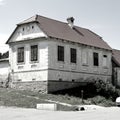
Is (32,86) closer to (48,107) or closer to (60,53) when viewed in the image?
(60,53)

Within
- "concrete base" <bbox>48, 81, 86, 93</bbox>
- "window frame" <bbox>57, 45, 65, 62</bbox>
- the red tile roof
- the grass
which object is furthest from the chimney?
the grass

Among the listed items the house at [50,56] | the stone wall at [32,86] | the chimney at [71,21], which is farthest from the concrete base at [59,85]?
the chimney at [71,21]

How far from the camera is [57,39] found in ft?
128

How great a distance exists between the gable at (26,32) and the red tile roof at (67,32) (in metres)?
0.47

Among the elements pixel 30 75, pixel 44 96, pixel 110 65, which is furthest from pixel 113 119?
pixel 110 65

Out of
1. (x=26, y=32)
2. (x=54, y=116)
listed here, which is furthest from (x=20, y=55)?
(x=54, y=116)

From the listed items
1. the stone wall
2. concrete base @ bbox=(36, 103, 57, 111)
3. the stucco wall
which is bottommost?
concrete base @ bbox=(36, 103, 57, 111)

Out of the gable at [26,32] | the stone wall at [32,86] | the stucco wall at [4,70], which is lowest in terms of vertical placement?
the stone wall at [32,86]

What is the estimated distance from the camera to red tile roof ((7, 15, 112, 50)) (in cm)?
3969

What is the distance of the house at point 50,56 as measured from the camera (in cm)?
3831

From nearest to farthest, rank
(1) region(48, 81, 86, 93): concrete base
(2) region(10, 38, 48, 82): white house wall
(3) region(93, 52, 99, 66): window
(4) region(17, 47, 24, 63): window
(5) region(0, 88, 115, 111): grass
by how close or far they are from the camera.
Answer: (5) region(0, 88, 115, 111): grass
(1) region(48, 81, 86, 93): concrete base
(2) region(10, 38, 48, 82): white house wall
(4) region(17, 47, 24, 63): window
(3) region(93, 52, 99, 66): window

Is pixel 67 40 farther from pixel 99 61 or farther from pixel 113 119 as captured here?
pixel 113 119

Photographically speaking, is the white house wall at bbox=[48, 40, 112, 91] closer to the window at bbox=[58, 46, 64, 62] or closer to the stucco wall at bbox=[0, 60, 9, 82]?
the window at bbox=[58, 46, 64, 62]

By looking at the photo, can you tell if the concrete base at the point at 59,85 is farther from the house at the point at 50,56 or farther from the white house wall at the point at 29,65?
the white house wall at the point at 29,65
